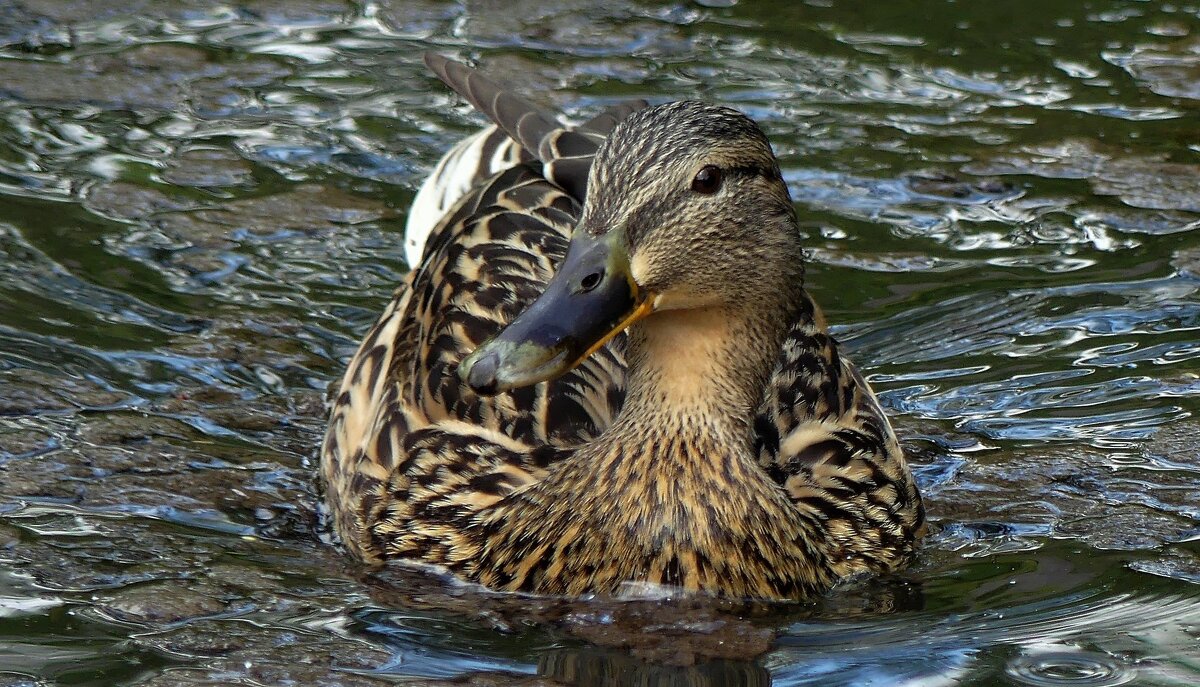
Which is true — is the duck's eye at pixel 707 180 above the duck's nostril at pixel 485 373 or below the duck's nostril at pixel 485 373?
above

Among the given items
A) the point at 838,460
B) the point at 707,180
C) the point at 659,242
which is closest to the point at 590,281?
the point at 659,242

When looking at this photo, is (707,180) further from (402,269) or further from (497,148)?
(402,269)

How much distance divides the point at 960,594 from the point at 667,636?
95 centimetres

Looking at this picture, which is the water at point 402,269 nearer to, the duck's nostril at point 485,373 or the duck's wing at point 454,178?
the duck's wing at point 454,178

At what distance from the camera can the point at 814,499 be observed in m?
5.84

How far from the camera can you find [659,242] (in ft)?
17.1

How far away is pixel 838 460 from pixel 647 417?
29.6 inches

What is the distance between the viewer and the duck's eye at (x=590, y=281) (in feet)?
16.5

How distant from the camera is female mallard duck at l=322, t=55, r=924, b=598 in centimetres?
520

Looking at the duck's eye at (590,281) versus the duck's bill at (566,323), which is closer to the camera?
the duck's bill at (566,323)

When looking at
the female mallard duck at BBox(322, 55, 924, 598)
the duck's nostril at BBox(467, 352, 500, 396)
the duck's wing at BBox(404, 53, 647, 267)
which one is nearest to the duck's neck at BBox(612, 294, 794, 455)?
the female mallard duck at BBox(322, 55, 924, 598)

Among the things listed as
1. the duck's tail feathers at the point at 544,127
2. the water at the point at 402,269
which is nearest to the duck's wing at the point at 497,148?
the duck's tail feathers at the point at 544,127

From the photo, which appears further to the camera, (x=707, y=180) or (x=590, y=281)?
(x=707, y=180)

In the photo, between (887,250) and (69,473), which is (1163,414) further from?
(69,473)
